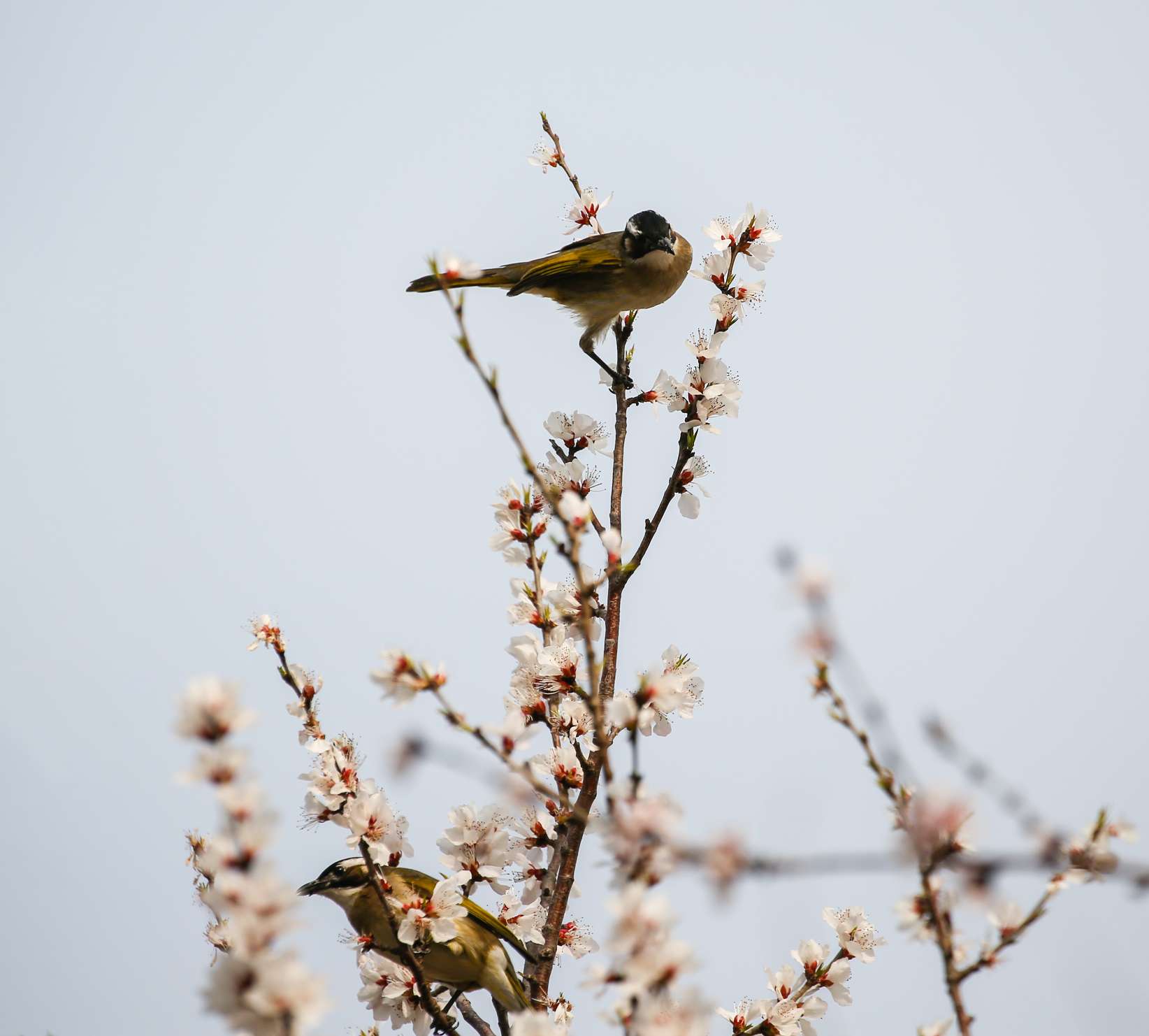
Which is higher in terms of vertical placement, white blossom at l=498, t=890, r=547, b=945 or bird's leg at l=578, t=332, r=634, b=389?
bird's leg at l=578, t=332, r=634, b=389

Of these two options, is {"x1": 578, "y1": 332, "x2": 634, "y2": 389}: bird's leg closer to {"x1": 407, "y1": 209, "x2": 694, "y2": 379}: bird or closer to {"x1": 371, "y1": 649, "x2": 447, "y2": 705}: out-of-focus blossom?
{"x1": 407, "y1": 209, "x2": 694, "y2": 379}: bird

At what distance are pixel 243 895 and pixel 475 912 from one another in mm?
1760

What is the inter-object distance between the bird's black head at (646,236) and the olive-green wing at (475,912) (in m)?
2.87

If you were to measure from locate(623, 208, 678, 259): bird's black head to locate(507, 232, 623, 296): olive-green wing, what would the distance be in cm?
6

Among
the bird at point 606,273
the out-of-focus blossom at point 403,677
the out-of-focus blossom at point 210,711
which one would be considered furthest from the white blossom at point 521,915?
the bird at point 606,273

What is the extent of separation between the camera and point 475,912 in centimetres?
311

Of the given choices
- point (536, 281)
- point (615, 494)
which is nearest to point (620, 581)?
point (615, 494)

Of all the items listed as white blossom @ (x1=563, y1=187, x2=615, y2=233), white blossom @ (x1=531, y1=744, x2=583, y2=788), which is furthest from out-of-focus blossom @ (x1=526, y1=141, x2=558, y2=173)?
white blossom @ (x1=531, y1=744, x2=583, y2=788)

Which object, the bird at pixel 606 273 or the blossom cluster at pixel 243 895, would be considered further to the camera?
the bird at pixel 606 273

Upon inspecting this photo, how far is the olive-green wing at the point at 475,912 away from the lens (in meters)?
3.04

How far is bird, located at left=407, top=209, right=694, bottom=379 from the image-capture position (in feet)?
16.0

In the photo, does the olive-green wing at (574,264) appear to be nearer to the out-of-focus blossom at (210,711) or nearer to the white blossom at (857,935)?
the white blossom at (857,935)

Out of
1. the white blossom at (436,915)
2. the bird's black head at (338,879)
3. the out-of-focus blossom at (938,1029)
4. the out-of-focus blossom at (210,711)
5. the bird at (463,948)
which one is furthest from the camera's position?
the bird's black head at (338,879)

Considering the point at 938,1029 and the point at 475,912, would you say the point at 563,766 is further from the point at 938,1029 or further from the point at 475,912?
the point at 938,1029
